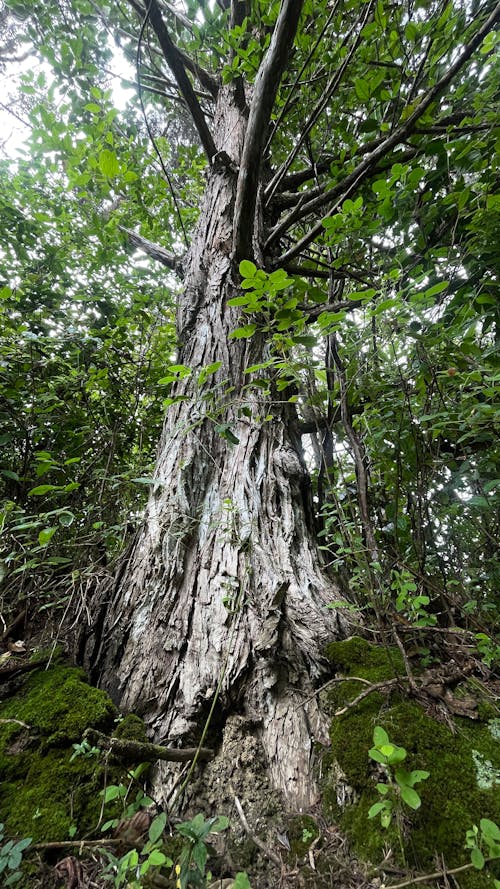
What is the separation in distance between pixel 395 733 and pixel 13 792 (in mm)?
1146

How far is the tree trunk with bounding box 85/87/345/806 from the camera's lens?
1260mm

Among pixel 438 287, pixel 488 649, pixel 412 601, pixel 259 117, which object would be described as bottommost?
pixel 488 649

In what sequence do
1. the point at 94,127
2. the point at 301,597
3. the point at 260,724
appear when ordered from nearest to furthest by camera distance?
the point at 260,724 < the point at 301,597 < the point at 94,127

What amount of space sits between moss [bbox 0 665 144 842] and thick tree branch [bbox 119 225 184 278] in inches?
112

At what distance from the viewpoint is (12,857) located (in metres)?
0.87

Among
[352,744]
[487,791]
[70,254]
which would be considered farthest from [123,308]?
[487,791]

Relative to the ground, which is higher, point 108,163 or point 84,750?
point 108,163

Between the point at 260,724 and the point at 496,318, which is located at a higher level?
the point at 496,318

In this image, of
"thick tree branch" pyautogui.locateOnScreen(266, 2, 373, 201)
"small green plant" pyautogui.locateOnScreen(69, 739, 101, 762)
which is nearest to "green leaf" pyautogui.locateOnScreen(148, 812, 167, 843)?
"small green plant" pyautogui.locateOnScreen(69, 739, 101, 762)

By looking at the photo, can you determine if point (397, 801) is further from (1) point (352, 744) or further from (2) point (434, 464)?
(2) point (434, 464)

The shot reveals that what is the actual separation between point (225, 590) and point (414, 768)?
2.67 ft

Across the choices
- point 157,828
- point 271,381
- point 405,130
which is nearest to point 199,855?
point 157,828

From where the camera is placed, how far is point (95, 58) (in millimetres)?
2799

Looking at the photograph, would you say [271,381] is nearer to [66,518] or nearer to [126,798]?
[66,518]
